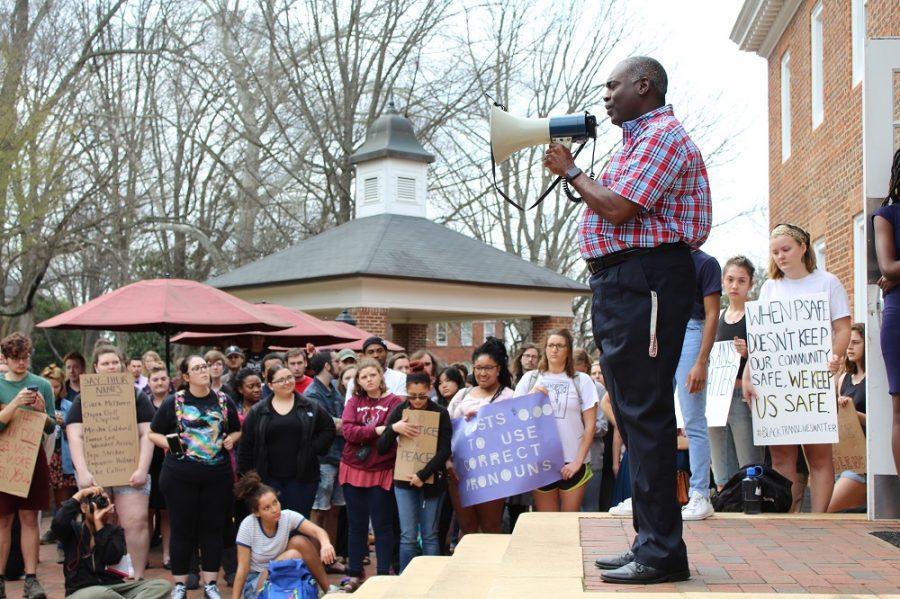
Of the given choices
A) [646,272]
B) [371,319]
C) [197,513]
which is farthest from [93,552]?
[371,319]

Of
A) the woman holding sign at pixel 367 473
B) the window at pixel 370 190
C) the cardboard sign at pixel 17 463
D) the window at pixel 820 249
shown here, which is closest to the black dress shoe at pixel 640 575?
the woman holding sign at pixel 367 473

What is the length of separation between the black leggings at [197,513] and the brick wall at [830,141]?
8738 mm

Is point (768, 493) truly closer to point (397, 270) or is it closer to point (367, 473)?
point (367, 473)

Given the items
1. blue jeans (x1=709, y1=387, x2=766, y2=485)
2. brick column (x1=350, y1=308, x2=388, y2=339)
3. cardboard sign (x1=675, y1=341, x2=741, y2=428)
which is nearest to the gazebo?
brick column (x1=350, y1=308, x2=388, y2=339)

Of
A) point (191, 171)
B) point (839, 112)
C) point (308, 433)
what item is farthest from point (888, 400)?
point (191, 171)

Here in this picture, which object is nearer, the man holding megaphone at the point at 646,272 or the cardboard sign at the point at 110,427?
the man holding megaphone at the point at 646,272

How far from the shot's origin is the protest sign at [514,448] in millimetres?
9164

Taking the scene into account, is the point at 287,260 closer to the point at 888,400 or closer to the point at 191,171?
the point at 191,171

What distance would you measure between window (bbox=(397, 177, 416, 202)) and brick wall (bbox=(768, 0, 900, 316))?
44.4 ft

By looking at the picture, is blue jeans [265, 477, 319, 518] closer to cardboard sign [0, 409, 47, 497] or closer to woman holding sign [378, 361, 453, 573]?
woman holding sign [378, 361, 453, 573]

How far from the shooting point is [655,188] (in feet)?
15.0

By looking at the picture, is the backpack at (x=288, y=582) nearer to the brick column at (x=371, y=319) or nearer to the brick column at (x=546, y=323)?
the brick column at (x=371, y=319)

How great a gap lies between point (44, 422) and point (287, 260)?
1978 cm

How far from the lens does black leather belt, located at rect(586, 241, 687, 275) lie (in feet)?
15.3
